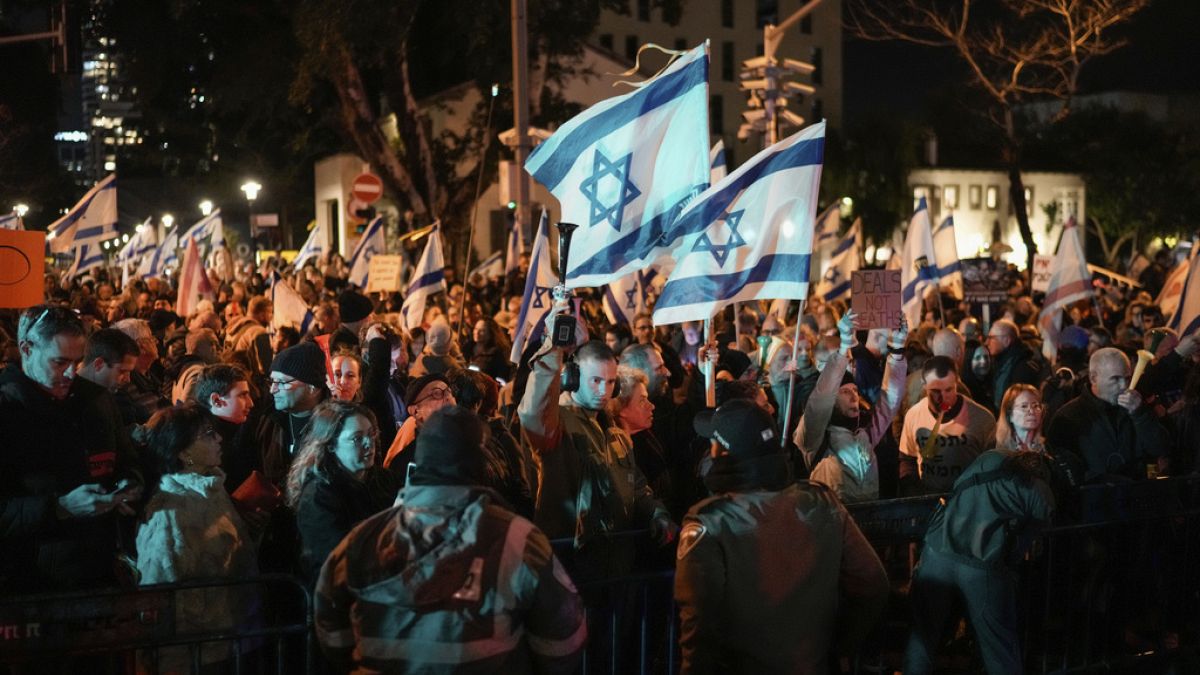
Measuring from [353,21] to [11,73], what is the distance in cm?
2459

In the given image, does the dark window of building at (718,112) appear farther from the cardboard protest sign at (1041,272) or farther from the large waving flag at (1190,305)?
the large waving flag at (1190,305)

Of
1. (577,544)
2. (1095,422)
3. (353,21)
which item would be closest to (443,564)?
(577,544)

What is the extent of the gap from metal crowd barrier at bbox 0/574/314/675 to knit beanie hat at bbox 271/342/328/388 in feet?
4.88

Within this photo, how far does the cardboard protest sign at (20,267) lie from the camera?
25.7ft

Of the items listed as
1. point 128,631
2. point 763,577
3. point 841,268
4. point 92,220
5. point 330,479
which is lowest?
point 128,631

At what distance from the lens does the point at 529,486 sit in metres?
5.85

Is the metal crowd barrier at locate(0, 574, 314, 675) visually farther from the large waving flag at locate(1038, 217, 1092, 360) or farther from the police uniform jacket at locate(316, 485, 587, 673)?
the large waving flag at locate(1038, 217, 1092, 360)

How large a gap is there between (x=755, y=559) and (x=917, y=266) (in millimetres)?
12075

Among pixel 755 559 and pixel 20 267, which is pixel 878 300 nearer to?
pixel 755 559

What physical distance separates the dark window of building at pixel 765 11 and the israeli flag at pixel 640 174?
8313cm

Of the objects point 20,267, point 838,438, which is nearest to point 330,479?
point 838,438

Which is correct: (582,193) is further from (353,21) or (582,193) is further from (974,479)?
(353,21)

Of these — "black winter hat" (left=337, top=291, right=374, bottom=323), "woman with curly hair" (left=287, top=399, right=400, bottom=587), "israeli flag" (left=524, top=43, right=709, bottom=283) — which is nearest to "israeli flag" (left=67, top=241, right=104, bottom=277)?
"black winter hat" (left=337, top=291, right=374, bottom=323)

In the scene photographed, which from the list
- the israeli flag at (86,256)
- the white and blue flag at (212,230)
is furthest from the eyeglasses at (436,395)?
the white and blue flag at (212,230)
